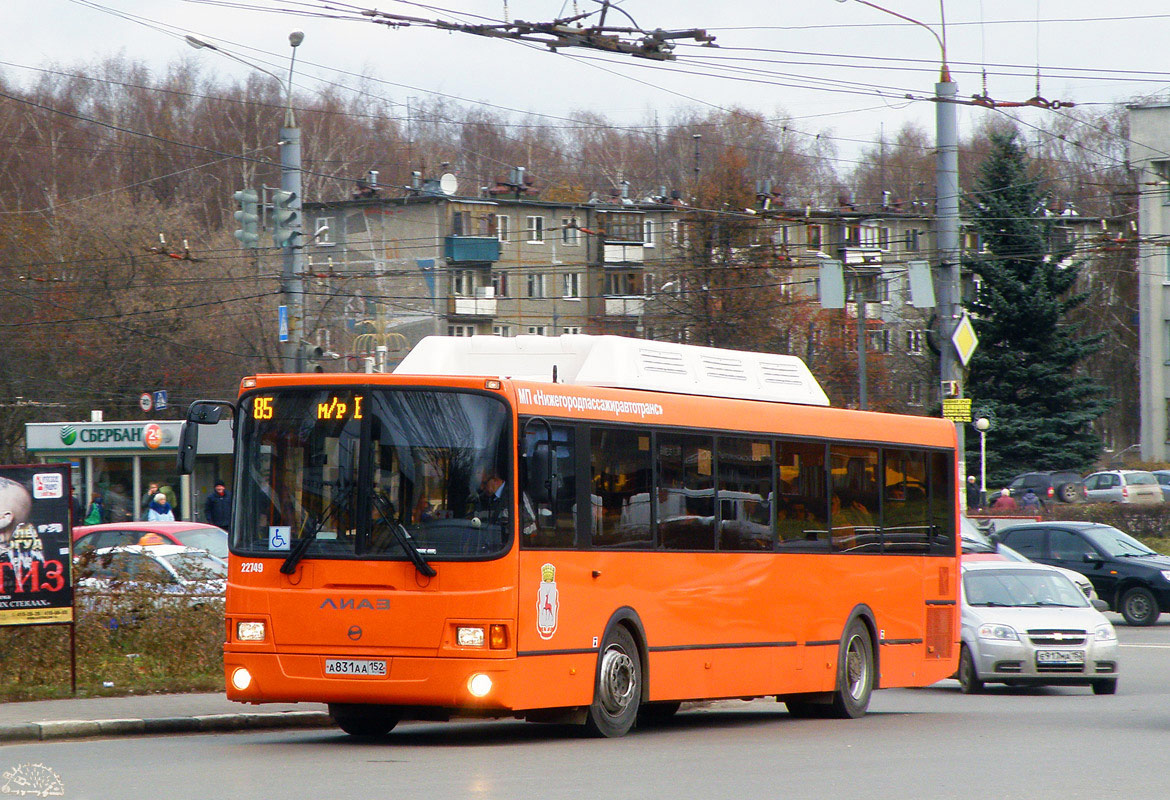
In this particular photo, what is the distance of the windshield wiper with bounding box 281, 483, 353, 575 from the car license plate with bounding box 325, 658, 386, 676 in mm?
671

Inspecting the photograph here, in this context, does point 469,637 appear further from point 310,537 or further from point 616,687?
point 616,687

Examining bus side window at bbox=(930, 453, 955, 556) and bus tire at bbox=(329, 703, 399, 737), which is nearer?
bus tire at bbox=(329, 703, 399, 737)

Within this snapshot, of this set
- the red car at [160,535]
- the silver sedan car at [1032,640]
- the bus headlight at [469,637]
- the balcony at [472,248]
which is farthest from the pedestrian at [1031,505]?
the balcony at [472,248]

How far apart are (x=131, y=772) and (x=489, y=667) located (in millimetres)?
2288

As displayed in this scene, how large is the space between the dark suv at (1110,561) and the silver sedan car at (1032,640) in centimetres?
796

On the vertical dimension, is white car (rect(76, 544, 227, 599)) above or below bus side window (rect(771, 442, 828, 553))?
below

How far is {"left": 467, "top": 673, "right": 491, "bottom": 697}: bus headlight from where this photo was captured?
1066cm

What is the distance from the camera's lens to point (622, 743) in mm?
11641

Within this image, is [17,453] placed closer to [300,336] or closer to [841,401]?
[841,401]

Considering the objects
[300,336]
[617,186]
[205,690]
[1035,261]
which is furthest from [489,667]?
[617,186]

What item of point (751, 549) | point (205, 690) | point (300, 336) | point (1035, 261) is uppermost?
point (1035, 261)

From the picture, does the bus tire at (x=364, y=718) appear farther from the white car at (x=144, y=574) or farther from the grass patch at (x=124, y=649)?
the white car at (x=144, y=574)

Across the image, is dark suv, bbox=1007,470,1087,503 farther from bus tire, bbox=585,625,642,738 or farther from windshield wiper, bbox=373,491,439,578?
windshield wiper, bbox=373,491,439,578

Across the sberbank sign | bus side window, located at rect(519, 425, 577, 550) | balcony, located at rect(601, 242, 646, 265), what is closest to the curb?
bus side window, located at rect(519, 425, 577, 550)
